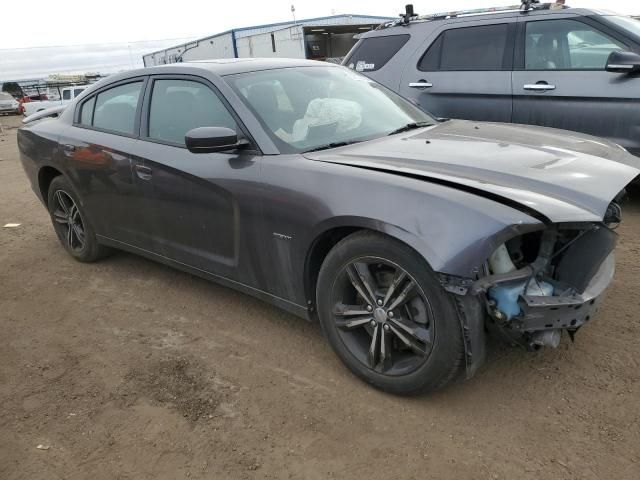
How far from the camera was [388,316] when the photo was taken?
103 inches

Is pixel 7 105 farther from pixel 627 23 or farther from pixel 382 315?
pixel 382 315

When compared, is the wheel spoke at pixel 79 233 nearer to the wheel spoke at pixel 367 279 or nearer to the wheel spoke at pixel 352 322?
the wheel spoke at pixel 352 322

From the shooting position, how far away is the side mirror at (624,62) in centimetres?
460

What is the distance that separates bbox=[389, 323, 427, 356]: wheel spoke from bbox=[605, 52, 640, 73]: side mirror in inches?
138

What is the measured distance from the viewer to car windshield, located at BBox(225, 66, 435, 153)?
124 inches

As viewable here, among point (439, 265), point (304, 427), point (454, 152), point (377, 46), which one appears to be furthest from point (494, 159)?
point (377, 46)

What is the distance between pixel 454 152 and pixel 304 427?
5.07 ft

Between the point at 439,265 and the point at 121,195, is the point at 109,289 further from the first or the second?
the point at 439,265

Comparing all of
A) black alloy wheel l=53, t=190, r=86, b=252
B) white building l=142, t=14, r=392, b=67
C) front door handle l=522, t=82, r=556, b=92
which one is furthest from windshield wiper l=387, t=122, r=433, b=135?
white building l=142, t=14, r=392, b=67

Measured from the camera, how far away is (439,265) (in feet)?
7.42

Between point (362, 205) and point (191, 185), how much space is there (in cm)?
127

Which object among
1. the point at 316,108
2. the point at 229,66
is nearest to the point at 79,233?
the point at 229,66

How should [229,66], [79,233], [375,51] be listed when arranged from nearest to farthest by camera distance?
[229,66], [79,233], [375,51]

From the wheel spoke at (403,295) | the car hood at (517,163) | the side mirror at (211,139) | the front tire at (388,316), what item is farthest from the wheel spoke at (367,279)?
the side mirror at (211,139)
